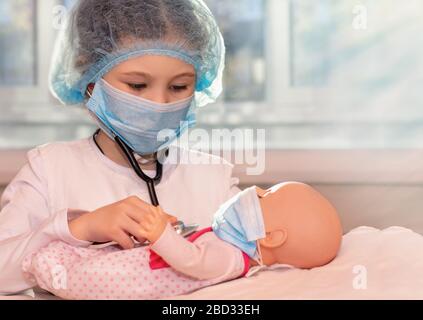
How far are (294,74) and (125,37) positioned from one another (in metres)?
1.29

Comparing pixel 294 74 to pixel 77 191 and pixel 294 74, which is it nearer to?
pixel 294 74

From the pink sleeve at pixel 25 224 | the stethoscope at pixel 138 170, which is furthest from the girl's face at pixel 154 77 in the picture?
the pink sleeve at pixel 25 224

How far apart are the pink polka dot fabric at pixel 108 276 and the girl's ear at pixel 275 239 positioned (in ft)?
0.39

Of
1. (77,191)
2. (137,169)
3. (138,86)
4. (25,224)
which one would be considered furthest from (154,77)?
(25,224)

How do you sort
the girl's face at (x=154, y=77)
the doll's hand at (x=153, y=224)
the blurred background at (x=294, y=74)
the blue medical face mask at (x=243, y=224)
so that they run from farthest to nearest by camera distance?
the blurred background at (x=294, y=74), the girl's face at (x=154, y=77), the blue medical face mask at (x=243, y=224), the doll's hand at (x=153, y=224)

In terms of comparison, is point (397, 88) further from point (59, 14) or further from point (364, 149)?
point (59, 14)

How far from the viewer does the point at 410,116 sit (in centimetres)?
265

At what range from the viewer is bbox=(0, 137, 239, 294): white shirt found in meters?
1.43

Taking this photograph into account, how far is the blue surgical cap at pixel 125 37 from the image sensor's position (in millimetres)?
1556

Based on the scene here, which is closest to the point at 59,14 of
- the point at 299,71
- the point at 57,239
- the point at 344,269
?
the point at 299,71

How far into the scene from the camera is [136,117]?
5.11 feet

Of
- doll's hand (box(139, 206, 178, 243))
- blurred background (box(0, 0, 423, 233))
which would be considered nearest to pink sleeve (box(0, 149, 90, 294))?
doll's hand (box(139, 206, 178, 243))

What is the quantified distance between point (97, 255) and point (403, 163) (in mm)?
1262

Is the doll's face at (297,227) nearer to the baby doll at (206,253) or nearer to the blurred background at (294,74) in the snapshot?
the baby doll at (206,253)
